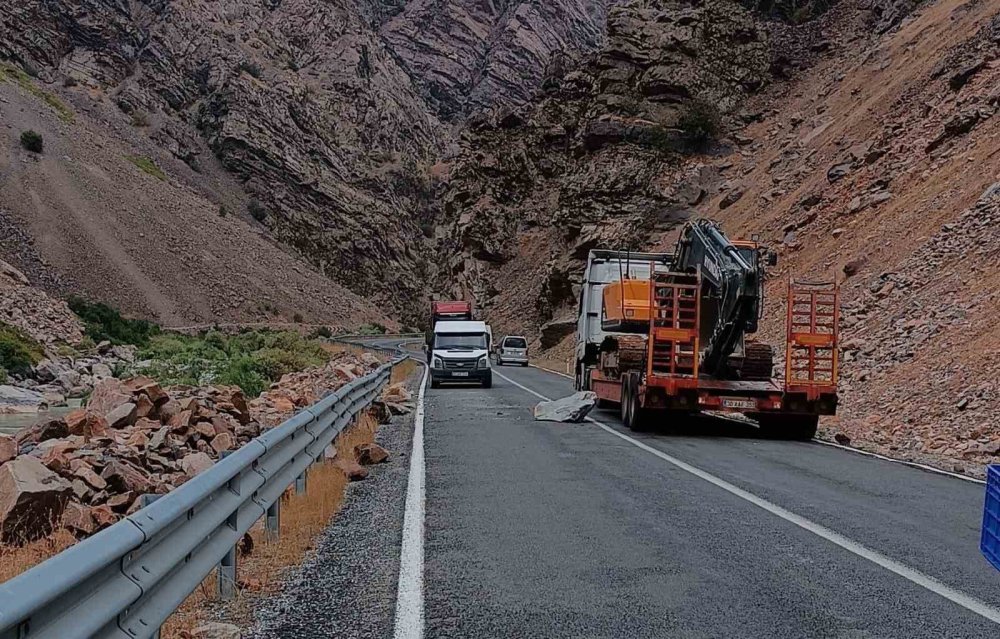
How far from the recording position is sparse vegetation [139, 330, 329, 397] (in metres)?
26.0

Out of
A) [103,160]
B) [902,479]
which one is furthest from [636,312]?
[103,160]

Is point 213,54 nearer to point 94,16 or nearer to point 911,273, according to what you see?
point 94,16

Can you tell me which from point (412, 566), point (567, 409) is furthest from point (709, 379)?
point (412, 566)

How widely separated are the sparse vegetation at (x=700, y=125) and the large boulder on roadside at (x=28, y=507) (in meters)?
49.3

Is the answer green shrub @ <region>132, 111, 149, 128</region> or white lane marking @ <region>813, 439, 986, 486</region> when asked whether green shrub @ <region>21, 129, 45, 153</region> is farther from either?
white lane marking @ <region>813, 439, 986, 486</region>

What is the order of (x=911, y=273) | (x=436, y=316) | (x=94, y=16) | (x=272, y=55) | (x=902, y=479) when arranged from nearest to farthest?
(x=902, y=479), (x=911, y=273), (x=436, y=316), (x=94, y=16), (x=272, y=55)

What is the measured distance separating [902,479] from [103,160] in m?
71.1

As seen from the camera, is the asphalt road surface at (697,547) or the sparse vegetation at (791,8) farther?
the sparse vegetation at (791,8)

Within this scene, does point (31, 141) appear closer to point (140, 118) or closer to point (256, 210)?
point (140, 118)

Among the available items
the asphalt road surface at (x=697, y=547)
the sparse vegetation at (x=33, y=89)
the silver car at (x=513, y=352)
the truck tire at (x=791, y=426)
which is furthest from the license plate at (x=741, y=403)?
the sparse vegetation at (x=33, y=89)

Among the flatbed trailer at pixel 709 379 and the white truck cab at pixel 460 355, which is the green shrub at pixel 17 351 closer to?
the white truck cab at pixel 460 355

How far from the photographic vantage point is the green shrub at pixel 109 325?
46.9 meters

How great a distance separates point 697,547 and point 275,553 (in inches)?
125

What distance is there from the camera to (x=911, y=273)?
23484 mm
